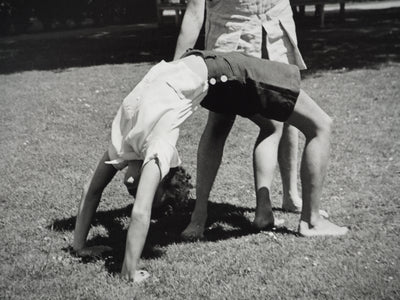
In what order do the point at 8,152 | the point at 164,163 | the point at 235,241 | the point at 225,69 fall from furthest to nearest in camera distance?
the point at 8,152
the point at 235,241
the point at 225,69
the point at 164,163

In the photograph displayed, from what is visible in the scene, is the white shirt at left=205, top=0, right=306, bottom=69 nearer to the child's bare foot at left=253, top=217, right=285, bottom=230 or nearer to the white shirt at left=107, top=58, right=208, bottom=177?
the white shirt at left=107, top=58, right=208, bottom=177

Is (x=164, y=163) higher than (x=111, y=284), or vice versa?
(x=164, y=163)

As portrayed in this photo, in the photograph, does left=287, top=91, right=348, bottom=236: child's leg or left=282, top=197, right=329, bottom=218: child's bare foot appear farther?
left=282, top=197, right=329, bottom=218: child's bare foot

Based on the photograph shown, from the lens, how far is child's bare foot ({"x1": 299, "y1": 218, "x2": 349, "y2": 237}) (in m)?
3.67

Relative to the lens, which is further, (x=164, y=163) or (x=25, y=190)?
(x=25, y=190)

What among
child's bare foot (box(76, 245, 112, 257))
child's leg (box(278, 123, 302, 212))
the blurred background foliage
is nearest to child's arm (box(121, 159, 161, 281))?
child's bare foot (box(76, 245, 112, 257))

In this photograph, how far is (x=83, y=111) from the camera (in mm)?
7496

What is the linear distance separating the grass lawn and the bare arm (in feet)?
4.30

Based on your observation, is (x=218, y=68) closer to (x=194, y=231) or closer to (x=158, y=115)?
(x=158, y=115)

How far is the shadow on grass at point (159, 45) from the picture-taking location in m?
11.1

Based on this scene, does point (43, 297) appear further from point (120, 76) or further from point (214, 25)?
point (120, 76)

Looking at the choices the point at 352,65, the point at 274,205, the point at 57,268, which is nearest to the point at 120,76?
the point at 352,65

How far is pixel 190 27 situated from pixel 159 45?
10.9 m

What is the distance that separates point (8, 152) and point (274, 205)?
3.09 m
